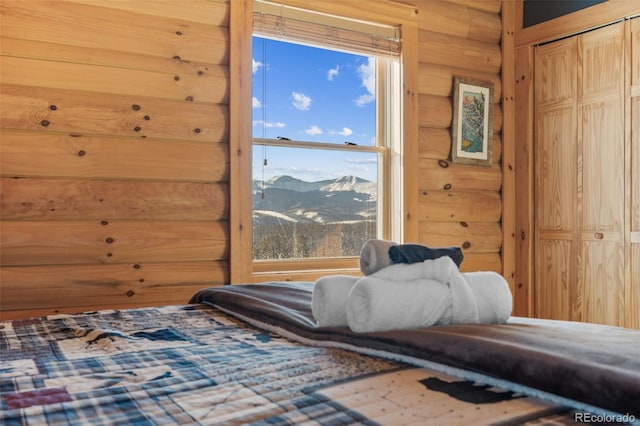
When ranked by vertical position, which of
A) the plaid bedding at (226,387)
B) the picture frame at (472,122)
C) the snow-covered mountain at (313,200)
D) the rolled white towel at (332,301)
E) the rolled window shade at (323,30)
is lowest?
the plaid bedding at (226,387)

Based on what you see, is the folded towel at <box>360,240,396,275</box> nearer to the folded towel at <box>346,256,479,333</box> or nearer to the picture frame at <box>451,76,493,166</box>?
the folded towel at <box>346,256,479,333</box>

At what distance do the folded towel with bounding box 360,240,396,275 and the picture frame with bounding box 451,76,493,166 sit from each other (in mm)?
2375

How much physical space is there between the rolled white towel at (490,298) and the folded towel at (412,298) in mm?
28

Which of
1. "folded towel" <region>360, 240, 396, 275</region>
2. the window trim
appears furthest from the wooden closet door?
"folded towel" <region>360, 240, 396, 275</region>

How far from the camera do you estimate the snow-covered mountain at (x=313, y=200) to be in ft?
10.1

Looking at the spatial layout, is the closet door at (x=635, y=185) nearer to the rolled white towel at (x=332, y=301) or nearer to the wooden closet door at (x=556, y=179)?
the wooden closet door at (x=556, y=179)

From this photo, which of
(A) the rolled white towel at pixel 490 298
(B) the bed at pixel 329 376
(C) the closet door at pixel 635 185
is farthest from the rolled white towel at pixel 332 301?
(C) the closet door at pixel 635 185

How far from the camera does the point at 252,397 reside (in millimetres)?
868

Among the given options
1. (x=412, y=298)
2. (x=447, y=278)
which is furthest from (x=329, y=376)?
(x=447, y=278)

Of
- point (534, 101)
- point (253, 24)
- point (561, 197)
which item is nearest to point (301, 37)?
point (253, 24)

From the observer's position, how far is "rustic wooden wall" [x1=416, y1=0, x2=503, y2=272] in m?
3.50

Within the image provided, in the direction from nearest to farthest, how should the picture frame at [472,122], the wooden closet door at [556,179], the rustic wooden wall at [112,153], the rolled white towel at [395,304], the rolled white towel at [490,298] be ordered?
the rolled white towel at [395,304] → the rolled white towel at [490,298] → the rustic wooden wall at [112,153] → the wooden closet door at [556,179] → the picture frame at [472,122]

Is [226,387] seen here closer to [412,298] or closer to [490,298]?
[412,298]

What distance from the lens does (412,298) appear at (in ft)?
3.88
